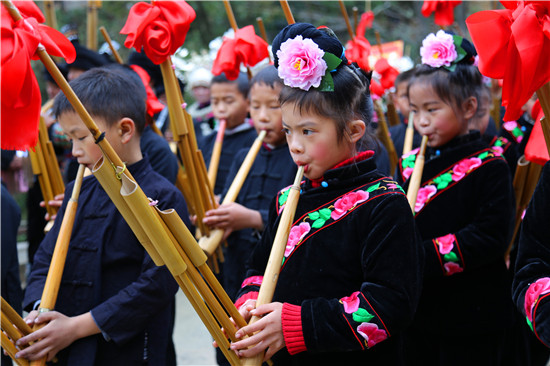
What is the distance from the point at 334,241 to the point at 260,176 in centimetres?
116

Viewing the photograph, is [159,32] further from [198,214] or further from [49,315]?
[49,315]

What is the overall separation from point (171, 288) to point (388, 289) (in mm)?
721

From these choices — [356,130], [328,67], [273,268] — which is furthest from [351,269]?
[328,67]

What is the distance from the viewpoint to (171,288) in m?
1.83

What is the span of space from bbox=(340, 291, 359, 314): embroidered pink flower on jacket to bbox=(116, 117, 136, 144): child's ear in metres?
0.89

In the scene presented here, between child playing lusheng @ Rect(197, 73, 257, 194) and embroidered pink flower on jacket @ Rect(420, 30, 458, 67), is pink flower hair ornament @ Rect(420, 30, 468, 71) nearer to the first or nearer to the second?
embroidered pink flower on jacket @ Rect(420, 30, 458, 67)

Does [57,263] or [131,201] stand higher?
[131,201]

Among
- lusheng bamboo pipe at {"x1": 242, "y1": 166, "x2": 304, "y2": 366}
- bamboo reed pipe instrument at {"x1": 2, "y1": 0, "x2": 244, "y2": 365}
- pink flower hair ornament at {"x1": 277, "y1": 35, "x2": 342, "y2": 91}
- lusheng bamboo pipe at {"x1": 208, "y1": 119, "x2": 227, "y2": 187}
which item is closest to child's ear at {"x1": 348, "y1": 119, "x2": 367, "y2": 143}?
pink flower hair ornament at {"x1": 277, "y1": 35, "x2": 342, "y2": 91}

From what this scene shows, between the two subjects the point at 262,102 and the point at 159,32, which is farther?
the point at 262,102

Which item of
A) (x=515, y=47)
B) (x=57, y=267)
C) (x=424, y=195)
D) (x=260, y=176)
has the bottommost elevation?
(x=424, y=195)

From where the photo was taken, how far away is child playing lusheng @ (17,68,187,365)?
69.1 inches

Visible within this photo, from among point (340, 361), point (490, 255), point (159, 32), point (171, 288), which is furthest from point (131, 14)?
point (490, 255)

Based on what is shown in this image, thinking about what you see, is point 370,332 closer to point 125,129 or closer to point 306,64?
point 306,64

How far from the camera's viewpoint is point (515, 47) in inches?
51.4
